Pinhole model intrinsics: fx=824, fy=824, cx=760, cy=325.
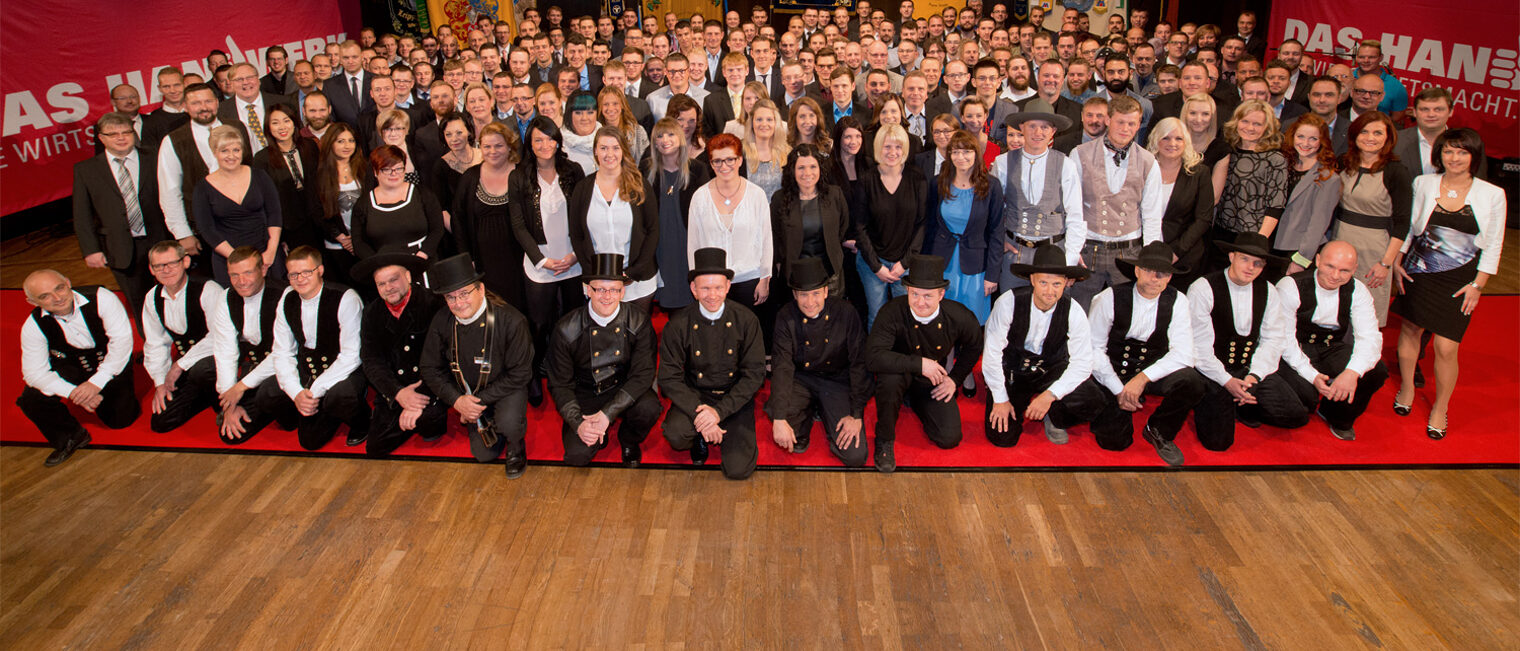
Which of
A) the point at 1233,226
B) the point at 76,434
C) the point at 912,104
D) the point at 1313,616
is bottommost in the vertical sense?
the point at 1313,616

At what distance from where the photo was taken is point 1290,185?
441 cm

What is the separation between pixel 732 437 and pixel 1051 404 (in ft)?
5.24

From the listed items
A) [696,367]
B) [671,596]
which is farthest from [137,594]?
[696,367]

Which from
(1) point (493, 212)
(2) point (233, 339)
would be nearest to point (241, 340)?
(2) point (233, 339)

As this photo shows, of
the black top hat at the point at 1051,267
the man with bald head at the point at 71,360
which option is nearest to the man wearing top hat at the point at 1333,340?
the black top hat at the point at 1051,267

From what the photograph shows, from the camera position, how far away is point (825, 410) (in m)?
4.14

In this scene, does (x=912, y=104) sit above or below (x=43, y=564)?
above

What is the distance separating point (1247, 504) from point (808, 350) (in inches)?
81.3

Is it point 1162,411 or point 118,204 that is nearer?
point 1162,411

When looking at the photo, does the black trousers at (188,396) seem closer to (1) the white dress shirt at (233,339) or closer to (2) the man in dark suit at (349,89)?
(1) the white dress shirt at (233,339)

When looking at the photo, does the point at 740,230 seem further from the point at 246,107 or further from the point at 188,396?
the point at 246,107

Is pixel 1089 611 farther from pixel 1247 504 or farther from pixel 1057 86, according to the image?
pixel 1057 86

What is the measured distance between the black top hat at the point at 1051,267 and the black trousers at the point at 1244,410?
866 mm

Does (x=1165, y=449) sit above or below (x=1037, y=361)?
below
